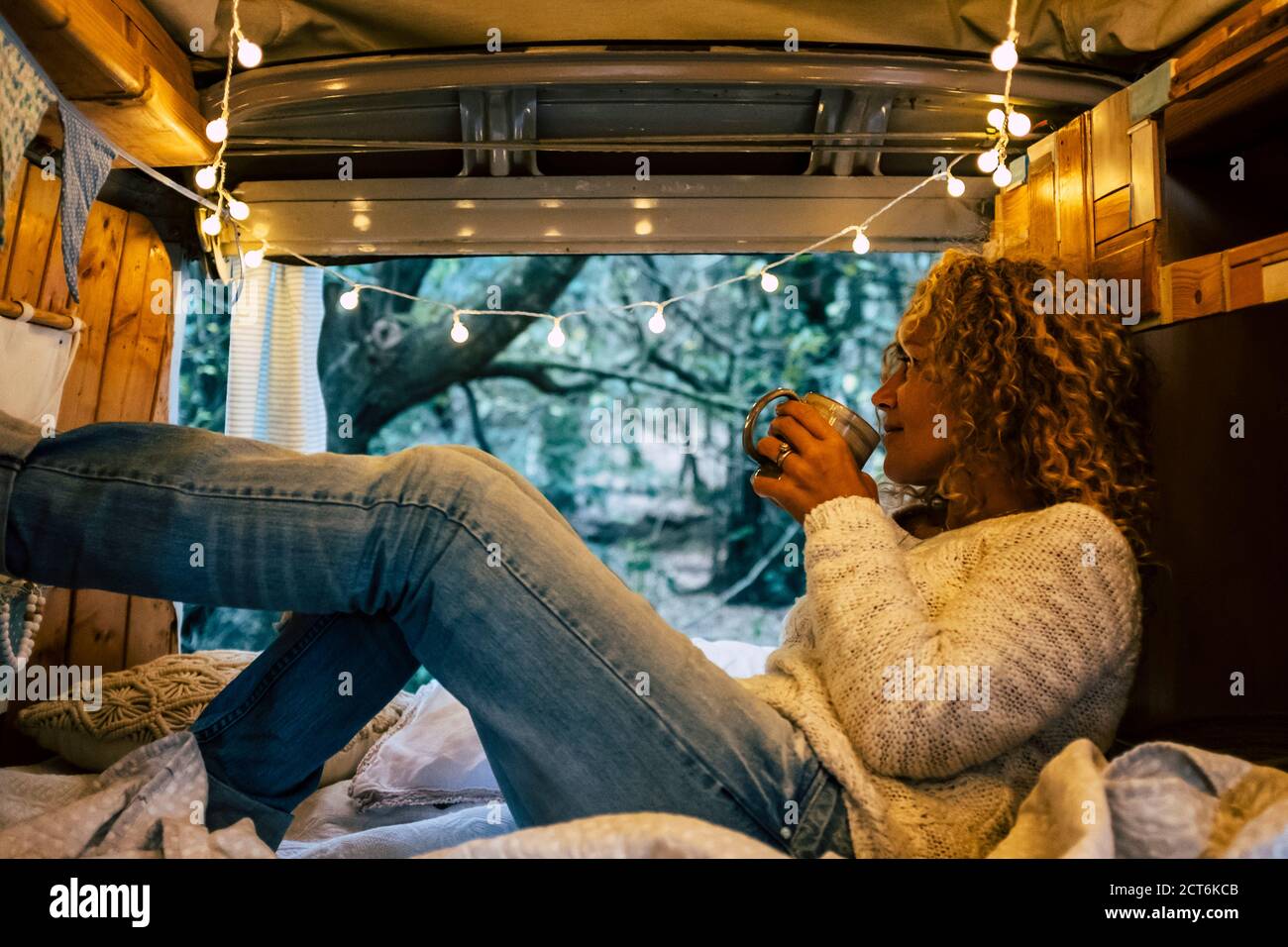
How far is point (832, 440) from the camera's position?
41.8 inches

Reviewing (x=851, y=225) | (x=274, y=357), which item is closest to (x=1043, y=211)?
(x=851, y=225)

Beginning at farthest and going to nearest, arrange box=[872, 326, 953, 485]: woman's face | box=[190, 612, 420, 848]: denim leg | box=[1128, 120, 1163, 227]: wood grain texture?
box=[1128, 120, 1163, 227]: wood grain texture < box=[872, 326, 953, 485]: woman's face < box=[190, 612, 420, 848]: denim leg

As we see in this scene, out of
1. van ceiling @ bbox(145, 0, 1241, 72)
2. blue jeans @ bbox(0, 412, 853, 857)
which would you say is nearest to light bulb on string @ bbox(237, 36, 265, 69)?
van ceiling @ bbox(145, 0, 1241, 72)

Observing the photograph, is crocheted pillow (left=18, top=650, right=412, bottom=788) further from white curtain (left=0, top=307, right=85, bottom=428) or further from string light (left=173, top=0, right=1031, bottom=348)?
string light (left=173, top=0, right=1031, bottom=348)

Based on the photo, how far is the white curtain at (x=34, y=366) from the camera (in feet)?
4.42

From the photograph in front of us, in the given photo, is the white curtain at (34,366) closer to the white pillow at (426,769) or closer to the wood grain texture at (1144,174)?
the white pillow at (426,769)

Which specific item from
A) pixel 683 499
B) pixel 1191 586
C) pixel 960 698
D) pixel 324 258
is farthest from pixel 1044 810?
pixel 683 499

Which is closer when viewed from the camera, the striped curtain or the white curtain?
the white curtain

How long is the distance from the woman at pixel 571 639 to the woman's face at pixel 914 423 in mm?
196

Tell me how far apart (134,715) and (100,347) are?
0.83 metres

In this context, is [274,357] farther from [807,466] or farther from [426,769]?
[807,466]

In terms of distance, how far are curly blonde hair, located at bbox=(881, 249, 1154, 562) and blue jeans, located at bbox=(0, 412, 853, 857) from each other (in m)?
0.48

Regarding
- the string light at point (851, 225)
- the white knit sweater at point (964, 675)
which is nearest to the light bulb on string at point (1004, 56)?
the string light at point (851, 225)

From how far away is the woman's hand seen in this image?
1020 millimetres
